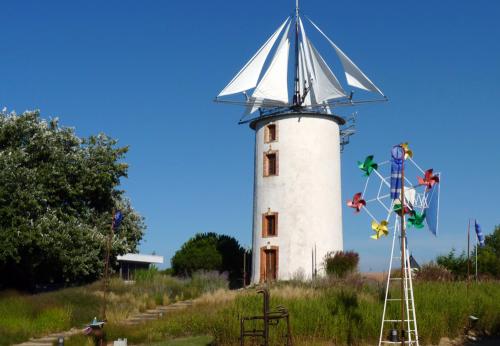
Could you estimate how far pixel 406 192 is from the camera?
55.7 feet

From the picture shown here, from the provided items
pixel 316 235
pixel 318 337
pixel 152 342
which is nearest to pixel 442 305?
pixel 318 337

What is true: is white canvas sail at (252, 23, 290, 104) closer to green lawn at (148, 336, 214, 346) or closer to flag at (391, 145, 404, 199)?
green lawn at (148, 336, 214, 346)

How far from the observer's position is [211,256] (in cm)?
3812

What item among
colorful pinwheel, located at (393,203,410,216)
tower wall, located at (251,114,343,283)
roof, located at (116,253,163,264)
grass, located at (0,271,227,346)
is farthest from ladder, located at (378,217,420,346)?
roof, located at (116,253,163,264)

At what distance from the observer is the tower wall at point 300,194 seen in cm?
3241

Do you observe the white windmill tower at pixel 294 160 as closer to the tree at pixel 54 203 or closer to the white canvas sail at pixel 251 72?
the white canvas sail at pixel 251 72

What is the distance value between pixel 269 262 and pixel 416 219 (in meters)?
17.1

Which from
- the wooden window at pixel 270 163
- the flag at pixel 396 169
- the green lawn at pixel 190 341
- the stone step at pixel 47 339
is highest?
the wooden window at pixel 270 163

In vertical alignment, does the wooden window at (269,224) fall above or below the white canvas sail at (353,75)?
below

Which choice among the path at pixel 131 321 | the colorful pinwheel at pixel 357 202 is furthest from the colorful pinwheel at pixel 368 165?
the path at pixel 131 321

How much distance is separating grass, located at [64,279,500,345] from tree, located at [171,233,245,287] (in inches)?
627

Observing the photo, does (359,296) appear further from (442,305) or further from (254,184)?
(254,184)

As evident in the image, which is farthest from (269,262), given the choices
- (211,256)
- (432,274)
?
(432,274)

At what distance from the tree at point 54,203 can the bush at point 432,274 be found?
42.3ft
